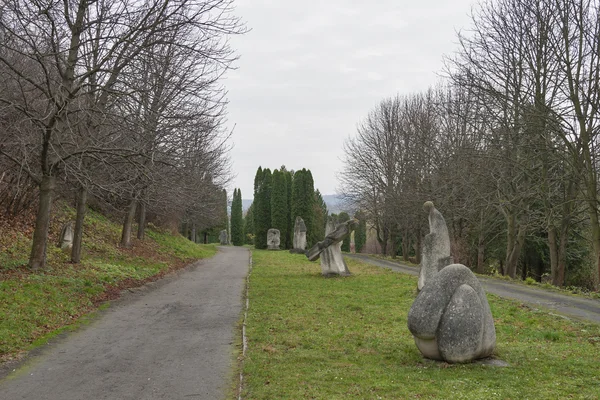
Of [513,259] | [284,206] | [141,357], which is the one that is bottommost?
[141,357]

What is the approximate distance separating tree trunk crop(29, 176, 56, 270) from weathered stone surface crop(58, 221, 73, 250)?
4.97 m

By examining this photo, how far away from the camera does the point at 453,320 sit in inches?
274

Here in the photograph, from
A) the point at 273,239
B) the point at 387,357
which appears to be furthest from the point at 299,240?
the point at 387,357

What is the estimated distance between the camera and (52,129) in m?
11.7

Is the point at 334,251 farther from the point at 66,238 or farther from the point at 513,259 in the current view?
the point at 66,238

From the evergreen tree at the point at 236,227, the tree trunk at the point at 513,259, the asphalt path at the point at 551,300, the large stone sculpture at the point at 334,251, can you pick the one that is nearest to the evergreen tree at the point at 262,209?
the evergreen tree at the point at 236,227

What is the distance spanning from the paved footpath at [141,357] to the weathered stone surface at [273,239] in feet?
106

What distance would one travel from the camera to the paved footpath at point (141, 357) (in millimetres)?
6195

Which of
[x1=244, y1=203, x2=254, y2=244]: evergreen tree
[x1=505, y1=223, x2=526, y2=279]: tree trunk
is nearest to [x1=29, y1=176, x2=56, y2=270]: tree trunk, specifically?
[x1=505, y1=223, x2=526, y2=279]: tree trunk

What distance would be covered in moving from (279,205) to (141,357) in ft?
139

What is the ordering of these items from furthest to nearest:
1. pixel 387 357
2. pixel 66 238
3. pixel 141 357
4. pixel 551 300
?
1. pixel 66 238
2. pixel 551 300
3. pixel 141 357
4. pixel 387 357

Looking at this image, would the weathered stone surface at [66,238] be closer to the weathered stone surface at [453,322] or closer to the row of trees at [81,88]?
the row of trees at [81,88]

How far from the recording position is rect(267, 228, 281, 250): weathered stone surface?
45.6 meters

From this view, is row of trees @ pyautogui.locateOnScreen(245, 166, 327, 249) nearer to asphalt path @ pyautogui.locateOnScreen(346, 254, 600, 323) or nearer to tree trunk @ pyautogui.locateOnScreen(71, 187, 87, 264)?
asphalt path @ pyautogui.locateOnScreen(346, 254, 600, 323)
